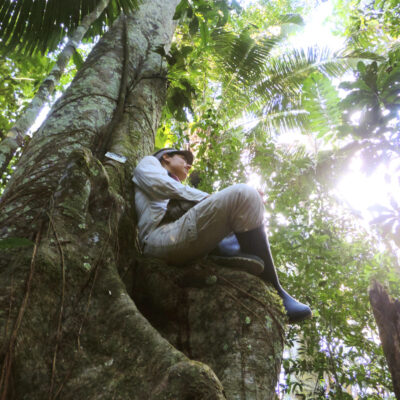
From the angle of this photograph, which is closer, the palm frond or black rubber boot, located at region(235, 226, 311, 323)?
black rubber boot, located at region(235, 226, 311, 323)

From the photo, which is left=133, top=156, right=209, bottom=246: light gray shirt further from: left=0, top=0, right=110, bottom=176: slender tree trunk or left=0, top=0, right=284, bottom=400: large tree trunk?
left=0, top=0, right=110, bottom=176: slender tree trunk

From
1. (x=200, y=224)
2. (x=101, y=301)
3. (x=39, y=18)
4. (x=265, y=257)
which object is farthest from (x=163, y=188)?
(x=39, y=18)

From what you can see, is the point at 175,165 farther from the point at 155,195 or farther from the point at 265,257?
the point at 265,257

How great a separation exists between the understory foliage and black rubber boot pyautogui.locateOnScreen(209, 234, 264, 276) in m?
1.75

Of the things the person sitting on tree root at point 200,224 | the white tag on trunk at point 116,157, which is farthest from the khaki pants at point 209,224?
the white tag on trunk at point 116,157

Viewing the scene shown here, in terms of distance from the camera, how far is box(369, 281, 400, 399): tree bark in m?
3.20

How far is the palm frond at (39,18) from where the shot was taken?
3.28 m

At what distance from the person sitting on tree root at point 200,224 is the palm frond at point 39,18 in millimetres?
1930

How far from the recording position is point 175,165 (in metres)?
3.22

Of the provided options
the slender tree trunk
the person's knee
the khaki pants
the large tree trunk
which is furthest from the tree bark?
the slender tree trunk

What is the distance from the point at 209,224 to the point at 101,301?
2.57ft

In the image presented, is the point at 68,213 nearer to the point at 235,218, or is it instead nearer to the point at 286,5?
the point at 235,218

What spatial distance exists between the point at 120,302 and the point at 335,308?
298cm

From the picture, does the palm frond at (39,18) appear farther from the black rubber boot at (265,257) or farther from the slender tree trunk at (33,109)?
the black rubber boot at (265,257)
